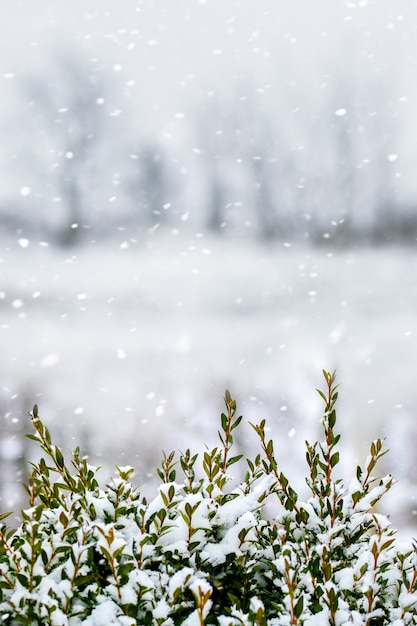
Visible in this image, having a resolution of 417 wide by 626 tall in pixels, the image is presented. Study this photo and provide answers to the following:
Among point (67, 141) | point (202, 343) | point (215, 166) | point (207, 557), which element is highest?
Result: point (215, 166)

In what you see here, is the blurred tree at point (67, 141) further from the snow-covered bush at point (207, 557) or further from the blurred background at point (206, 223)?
the snow-covered bush at point (207, 557)

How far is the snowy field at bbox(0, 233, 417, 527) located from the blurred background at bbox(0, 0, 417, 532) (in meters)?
0.04

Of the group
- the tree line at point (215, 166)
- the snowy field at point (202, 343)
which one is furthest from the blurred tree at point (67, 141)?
the snowy field at point (202, 343)

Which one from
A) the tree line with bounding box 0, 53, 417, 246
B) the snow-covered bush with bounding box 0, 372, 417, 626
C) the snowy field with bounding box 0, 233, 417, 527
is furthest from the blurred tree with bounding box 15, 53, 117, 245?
the snow-covered bush with bounding box 0, 372, 417, 626

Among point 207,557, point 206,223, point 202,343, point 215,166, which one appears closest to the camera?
point 207,557

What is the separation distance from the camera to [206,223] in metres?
14.4

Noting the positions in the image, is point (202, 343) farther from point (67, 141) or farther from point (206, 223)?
point (67, 141)

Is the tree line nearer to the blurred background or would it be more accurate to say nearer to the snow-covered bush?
the blurred background

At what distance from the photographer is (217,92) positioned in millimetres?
14469

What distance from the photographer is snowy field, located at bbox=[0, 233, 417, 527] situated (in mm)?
9297

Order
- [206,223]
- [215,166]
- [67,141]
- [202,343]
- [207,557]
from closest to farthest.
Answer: [207,557] < [202,343] < [67,141] < [215,166] < [206,223]

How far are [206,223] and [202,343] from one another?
3.44 meters

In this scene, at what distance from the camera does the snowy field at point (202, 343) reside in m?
9.30

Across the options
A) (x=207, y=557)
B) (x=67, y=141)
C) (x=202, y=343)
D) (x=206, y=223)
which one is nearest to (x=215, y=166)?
(x=206, y=223)
